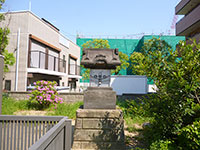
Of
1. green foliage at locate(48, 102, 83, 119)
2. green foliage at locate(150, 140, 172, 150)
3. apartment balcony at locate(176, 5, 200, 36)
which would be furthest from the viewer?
apartment balcony at locate(176, 5, 200, 36)

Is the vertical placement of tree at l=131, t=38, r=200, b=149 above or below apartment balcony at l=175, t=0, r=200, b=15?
below

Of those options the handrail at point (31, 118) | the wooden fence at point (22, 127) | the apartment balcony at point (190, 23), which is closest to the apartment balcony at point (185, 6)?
the apartment balcony at point (190, 23)

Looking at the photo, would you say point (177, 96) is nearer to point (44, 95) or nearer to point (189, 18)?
point (44, 95)

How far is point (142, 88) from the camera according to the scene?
19828 millimetres

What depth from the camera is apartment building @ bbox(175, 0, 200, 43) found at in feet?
40.8

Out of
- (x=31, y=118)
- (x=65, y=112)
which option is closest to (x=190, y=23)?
(x=65, y=112)

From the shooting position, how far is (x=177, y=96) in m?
2.83

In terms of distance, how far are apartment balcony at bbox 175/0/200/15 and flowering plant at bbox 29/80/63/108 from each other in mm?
14776

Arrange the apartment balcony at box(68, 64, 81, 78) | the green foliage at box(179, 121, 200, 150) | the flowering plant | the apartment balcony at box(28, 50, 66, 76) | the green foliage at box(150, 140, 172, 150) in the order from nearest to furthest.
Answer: the green foliage at box(179, 121, 200, 150) < the green foliage at box(150, 140, 172, 150) < the flowering plant < the apartment balcony at box(28, 50, 66, 76) < the apartment balcony at box(68, 64, 81, 78)

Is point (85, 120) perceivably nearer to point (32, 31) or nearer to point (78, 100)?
point (78, 100)

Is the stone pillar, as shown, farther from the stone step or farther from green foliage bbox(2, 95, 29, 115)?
green foliage bbox(2, 95, 29, 115)

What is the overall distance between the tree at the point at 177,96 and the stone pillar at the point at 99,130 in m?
1.08

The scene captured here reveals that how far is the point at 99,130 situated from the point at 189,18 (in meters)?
14.1

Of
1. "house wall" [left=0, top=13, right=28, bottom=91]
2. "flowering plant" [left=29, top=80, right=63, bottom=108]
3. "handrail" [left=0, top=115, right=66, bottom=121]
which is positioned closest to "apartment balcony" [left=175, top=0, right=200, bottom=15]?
"flowering plant" [left=29, top=80, right=63, bottom=108]
